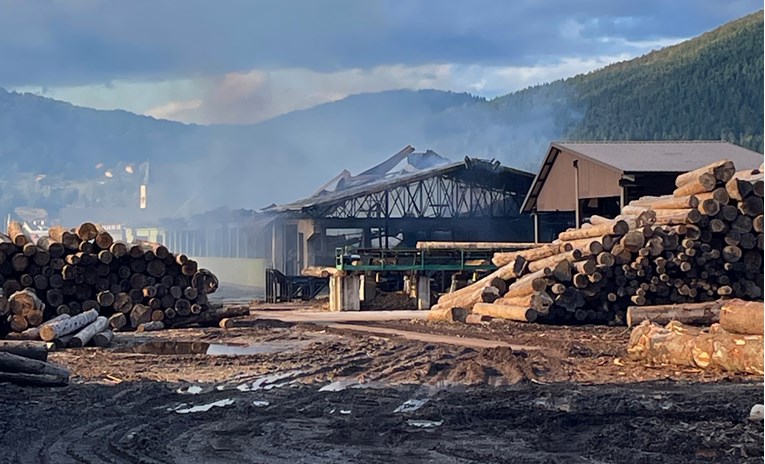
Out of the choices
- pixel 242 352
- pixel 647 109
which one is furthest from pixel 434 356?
pixel 647 109

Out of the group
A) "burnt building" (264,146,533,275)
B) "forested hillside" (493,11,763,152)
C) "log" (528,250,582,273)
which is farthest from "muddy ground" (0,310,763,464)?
"forested hillside" (493,11,763,152)

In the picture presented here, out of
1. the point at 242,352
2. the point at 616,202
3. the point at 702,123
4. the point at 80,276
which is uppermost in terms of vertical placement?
the point at 702,123

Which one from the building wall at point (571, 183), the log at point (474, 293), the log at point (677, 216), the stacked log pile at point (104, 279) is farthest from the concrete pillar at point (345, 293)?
the log at point (677, 216)

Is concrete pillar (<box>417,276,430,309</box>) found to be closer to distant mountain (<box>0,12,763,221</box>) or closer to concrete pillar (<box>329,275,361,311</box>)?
concrete pillar (<box>329,275,361,311</box>)

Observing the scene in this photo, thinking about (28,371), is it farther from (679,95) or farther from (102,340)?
(679,95)

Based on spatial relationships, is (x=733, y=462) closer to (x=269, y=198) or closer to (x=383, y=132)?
→ (x=269, y=198)

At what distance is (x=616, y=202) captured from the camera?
121 feet

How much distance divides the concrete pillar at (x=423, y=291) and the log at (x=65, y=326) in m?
13.9

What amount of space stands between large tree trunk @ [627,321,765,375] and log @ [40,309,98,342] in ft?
36.7

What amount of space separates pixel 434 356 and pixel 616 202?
69.7ft

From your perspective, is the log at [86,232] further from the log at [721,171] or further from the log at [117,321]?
the log at [721,171]

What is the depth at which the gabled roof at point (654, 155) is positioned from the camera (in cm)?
3259

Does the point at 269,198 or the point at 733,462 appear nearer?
the point at 733,462

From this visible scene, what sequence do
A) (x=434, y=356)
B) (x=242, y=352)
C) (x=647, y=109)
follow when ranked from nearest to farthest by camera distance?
(x=434, y=356)
(x=242, y=352)
(x=647, y=109)
